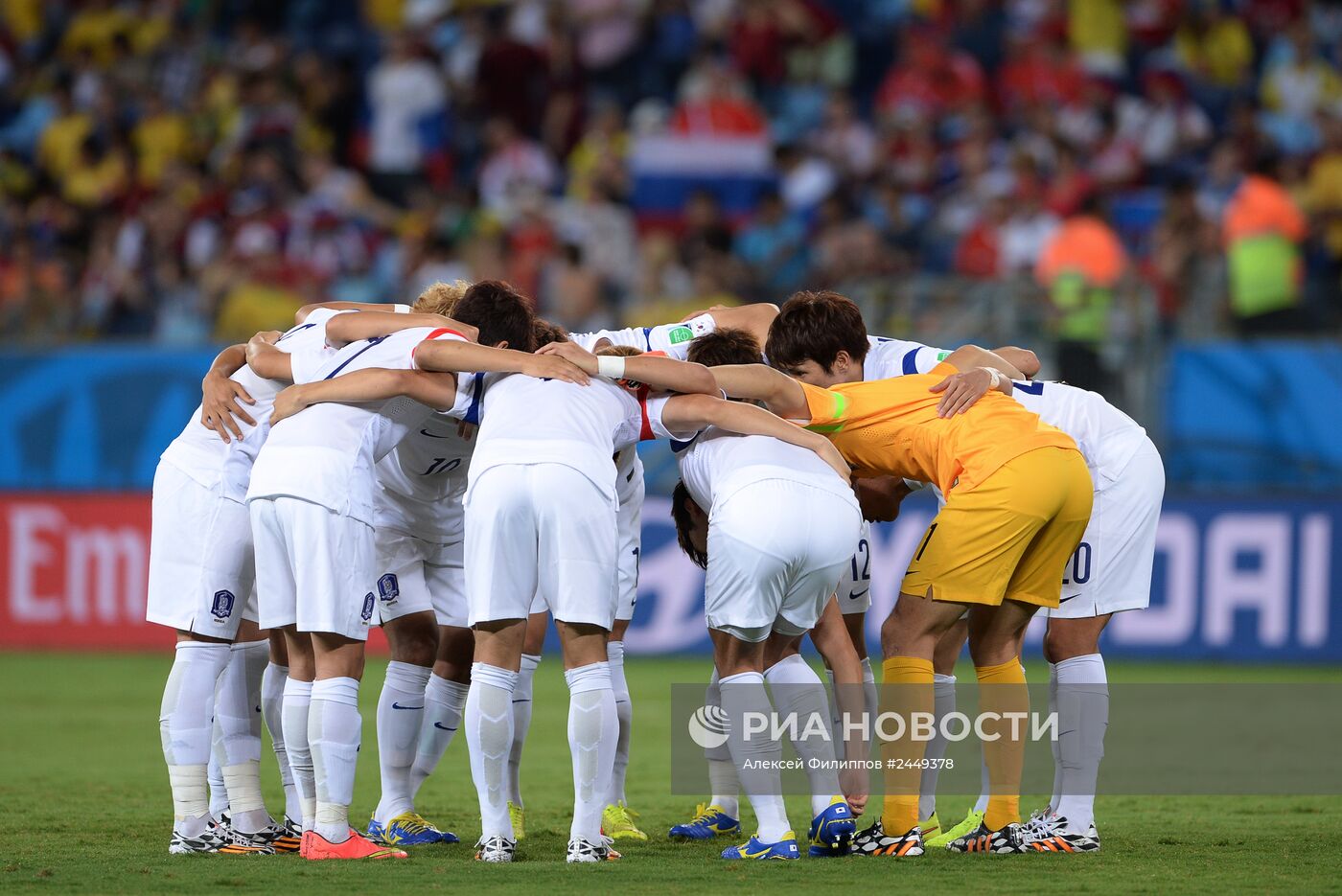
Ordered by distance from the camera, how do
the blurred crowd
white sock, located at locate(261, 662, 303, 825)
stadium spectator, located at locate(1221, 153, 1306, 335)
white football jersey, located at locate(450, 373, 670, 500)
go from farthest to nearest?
1. the blurred crowd
2. stadium spectator, located at locate(1221, 153, 1306, 335)
3. white sock, located at locate(261, 662, 303, 825)
4. white football jersey, located at locate(450, 373, 670, 500)

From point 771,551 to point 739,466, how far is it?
0.40 m

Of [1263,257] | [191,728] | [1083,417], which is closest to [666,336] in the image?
[1083,417]

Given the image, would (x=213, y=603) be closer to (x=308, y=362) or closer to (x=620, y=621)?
(x=308, y=362)

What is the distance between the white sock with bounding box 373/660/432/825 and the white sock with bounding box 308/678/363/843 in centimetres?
61

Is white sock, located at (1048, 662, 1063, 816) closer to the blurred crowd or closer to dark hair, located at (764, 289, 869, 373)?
dark hair, located at (764, 289, 869, 373)

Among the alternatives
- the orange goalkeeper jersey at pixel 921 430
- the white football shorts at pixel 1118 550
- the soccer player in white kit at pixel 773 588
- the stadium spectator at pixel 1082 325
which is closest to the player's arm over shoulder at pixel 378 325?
the soccer player in white kit at pixel 773 588

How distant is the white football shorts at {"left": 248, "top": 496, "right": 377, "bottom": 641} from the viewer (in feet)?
19.9

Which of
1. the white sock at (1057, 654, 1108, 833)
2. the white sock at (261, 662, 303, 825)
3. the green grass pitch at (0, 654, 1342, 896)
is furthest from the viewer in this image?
the white sock at (261, 662, 303, 825)

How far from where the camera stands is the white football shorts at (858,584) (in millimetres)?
7047

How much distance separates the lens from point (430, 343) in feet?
20.6

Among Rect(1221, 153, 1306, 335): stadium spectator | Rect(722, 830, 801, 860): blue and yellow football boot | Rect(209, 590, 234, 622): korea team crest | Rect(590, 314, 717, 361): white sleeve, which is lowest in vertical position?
Rect(722, 830, 801, 860): blue and yellow football boot

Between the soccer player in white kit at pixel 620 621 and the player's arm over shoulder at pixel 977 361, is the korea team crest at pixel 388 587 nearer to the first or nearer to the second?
the soccer player in white kit at pixel 620 621

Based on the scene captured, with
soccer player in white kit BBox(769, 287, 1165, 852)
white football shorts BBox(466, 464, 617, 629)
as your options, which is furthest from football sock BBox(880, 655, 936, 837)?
white football shorts BBox(466, 464, 617, 629)

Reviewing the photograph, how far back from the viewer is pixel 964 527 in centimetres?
621
